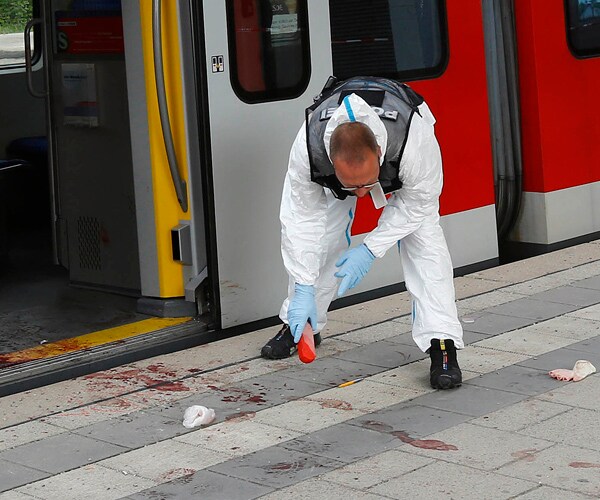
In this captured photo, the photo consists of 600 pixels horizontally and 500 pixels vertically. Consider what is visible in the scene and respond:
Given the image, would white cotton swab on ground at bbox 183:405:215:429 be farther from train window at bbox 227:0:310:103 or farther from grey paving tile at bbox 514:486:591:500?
train window at bbox 227:0:310:103

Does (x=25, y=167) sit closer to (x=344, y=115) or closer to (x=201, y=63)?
(x=201, y=63)

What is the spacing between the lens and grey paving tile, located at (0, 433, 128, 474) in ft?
15.5

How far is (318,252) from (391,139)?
651mm

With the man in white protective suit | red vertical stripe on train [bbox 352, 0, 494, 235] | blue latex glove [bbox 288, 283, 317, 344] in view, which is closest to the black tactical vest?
the man in white protective suit

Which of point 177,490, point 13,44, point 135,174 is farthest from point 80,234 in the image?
point 177,490

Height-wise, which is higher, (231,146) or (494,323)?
(231,146)

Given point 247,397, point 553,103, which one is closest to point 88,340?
point 247,397

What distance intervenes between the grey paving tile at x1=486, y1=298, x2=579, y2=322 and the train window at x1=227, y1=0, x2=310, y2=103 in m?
1.57

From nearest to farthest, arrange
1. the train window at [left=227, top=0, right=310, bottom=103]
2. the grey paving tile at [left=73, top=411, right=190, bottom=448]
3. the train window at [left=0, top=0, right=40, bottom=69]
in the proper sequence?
the grey paving tile at [left=73, top=411, right=190, bottom=448] < the train window at [left=227, top=0, right=310, bottom=103] < the train window at [left=0, top=0, right=40, bottom=69]

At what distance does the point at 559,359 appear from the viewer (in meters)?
5.76

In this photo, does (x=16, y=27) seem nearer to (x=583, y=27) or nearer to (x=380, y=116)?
(x=583, y=27)

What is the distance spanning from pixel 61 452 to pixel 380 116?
5.95 feet

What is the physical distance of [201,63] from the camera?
601cm

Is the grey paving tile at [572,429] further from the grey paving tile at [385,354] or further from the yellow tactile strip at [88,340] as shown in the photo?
the yellow tactile strip at [88,340]
